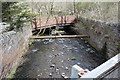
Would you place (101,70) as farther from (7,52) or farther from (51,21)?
(51,21)

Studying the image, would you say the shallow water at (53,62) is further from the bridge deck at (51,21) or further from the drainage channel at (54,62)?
the bridge deck at (51,21)

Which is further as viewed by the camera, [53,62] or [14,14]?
[53,62]

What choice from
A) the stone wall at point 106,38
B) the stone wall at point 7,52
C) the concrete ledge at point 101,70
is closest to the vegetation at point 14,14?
the stone wall at point 7,52

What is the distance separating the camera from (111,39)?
421cm

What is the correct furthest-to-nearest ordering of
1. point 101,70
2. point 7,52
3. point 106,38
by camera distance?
point 106,38 < point 7,52 < point 101,70

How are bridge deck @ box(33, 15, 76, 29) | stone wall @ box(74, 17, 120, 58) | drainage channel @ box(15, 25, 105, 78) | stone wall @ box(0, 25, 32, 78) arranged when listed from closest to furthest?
stone wall @ box(0, 25, 32, 78), drainage channel @ box(15, 25, 105, 78), stone wall @ box(74, 17, 120, 58), bridge deck @ box(33, 15, 76, 29)

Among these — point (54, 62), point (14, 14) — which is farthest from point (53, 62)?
point (14, 14)

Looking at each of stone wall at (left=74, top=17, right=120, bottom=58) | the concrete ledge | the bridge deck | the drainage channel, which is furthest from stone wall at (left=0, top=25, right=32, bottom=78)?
the bridge deck

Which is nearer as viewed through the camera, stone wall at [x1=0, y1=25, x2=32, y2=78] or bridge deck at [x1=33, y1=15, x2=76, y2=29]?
stone wall at [x1=0, y1=25, x2=32, y2=78]

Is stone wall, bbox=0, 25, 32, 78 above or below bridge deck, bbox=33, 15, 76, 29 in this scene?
below

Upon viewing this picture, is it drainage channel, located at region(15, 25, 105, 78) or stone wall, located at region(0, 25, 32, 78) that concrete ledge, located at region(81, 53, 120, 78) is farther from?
stone wall, located at region(0, 25, 32, 78)

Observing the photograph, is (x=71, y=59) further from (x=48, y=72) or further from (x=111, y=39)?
(x=111, y=39)

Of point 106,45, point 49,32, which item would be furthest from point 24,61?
point 49,32

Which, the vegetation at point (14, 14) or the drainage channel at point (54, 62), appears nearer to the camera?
the drainage channel at point (54, 62)
